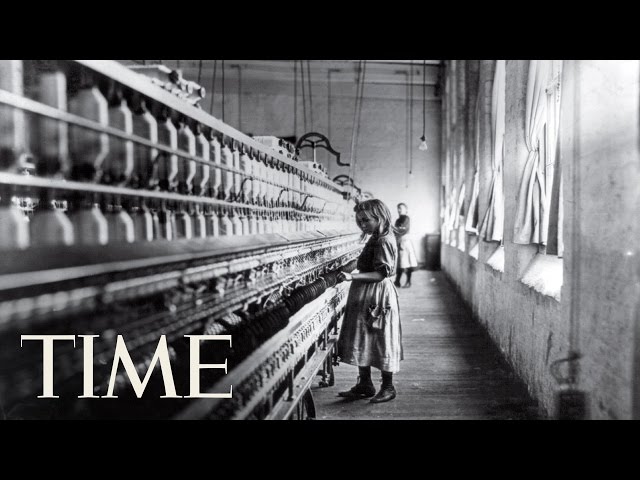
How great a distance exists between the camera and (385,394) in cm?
350

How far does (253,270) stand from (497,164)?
4.56 m

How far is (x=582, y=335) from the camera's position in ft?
8.66

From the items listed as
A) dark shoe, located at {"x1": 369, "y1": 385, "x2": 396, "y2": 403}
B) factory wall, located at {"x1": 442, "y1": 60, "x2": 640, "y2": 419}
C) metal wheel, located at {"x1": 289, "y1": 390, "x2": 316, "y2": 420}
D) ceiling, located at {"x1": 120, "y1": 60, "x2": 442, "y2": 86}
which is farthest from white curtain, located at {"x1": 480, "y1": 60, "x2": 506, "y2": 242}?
ceiling, located at {"x1": 120, "y1": 60, "x2": 442, "y2": 86}

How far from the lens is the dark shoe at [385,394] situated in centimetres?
346

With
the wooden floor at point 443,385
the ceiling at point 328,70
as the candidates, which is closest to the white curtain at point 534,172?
the wooden floor at point 443,385

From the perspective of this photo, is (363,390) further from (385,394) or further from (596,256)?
(596,256)

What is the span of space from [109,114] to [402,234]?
7.47 meters

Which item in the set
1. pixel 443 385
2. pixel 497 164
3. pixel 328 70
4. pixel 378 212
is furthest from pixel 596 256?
pixel 328 70

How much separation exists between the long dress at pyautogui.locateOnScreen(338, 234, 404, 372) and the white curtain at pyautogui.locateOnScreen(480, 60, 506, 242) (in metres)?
2.70

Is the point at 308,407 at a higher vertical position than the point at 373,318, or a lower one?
lower

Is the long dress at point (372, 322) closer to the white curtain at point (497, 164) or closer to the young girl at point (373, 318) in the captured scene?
the young girl at point (373, 318)

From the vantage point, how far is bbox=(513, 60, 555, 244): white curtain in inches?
155

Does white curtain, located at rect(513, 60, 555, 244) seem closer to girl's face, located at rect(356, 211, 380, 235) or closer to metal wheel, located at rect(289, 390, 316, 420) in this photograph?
girl's face, located at rect(356, 211, 380, 235)
